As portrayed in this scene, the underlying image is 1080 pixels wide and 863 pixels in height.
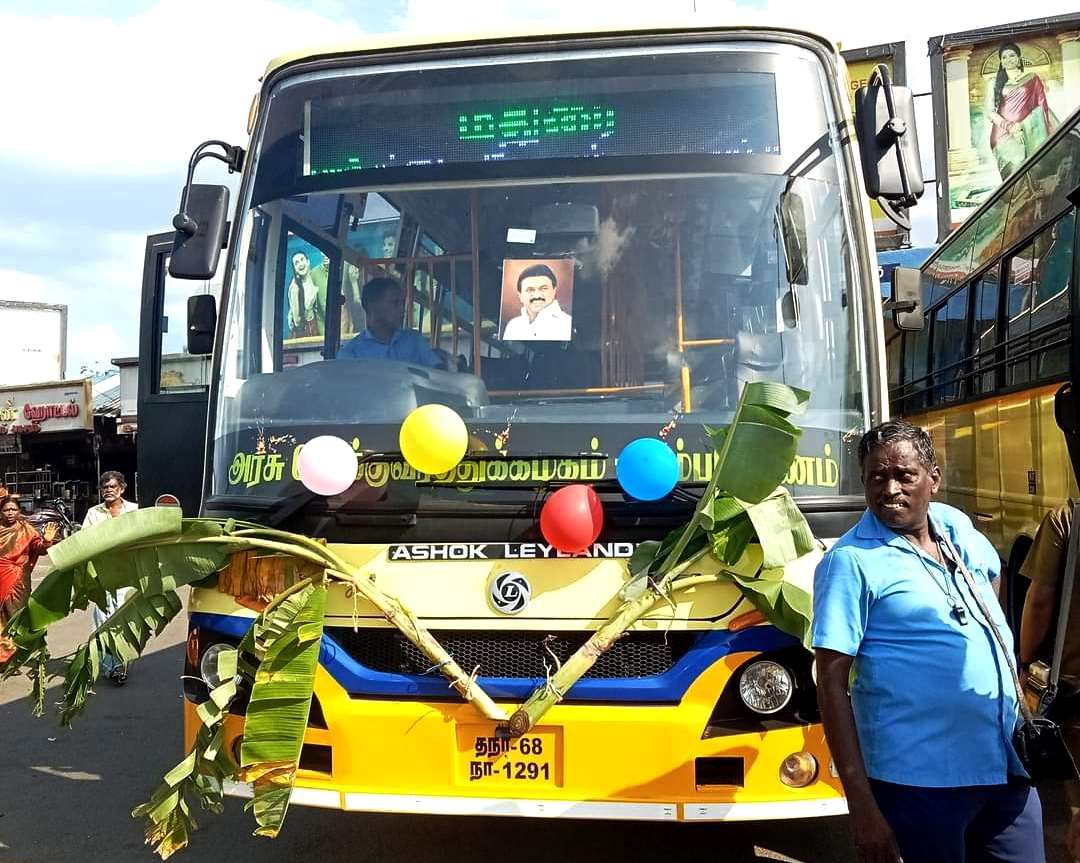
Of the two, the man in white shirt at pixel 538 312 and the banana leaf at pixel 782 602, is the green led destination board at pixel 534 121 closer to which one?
the man in white shirt at pixel 538 312

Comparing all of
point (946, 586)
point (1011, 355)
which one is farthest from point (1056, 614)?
point (1011, 355)

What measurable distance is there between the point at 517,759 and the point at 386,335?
68.2 inches

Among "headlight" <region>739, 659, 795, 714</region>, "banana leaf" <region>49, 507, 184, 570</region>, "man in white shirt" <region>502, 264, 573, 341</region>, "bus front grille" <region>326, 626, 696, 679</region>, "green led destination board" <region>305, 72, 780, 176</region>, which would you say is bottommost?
"headlight" <region>739, 659, 795, 714</region>

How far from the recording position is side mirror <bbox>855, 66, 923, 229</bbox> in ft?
Result: 12.6

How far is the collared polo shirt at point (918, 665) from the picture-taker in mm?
2408

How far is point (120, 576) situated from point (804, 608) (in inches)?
92.0

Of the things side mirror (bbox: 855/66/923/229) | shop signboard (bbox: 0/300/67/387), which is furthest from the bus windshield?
shop signboard (bbox: 0/300/67/387)

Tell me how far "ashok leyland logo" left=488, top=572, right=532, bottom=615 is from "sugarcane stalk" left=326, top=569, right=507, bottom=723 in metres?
0.25

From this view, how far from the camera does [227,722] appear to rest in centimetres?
360

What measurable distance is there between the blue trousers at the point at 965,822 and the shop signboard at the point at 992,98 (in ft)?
49.4

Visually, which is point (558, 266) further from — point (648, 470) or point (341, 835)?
point (341, 835)

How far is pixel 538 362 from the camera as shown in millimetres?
3816

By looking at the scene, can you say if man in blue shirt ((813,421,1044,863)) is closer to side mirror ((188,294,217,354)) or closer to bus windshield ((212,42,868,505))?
bus windshield ((212,42,868,505))

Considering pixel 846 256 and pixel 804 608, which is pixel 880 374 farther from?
pixel 804 608
